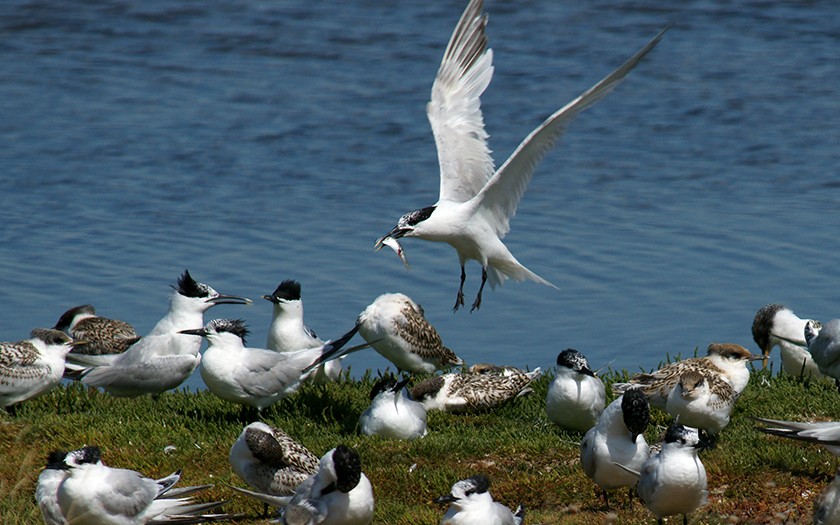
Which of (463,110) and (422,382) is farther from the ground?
(463,110)

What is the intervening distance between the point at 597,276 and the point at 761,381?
11.2ft

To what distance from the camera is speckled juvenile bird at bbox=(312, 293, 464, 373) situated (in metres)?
10.5

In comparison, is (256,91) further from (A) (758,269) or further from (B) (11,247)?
(A) (758,269)

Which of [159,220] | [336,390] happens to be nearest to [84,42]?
[159,220]

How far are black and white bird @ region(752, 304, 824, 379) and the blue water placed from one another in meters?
0.95

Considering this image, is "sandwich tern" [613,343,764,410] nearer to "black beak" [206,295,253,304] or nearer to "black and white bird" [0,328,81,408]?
"black beak" [206,295,253,304]

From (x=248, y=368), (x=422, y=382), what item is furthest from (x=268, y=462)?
(x=422, y=382)

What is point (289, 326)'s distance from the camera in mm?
10602

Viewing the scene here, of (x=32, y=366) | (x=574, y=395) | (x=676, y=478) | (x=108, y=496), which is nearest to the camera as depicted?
(x=676, y=478)

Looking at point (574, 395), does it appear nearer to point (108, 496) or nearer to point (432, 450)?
point (432, 450)

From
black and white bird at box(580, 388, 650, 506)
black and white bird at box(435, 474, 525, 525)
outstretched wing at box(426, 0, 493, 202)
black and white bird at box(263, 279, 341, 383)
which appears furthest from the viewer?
outstretched wing at box(426, 0, 493, 202)

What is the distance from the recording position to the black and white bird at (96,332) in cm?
1096

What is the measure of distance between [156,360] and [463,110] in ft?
13.5

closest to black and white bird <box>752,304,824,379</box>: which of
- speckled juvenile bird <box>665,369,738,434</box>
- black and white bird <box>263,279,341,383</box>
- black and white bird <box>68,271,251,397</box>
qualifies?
speckled juvenile bird <box>665,369,738,434</box>
